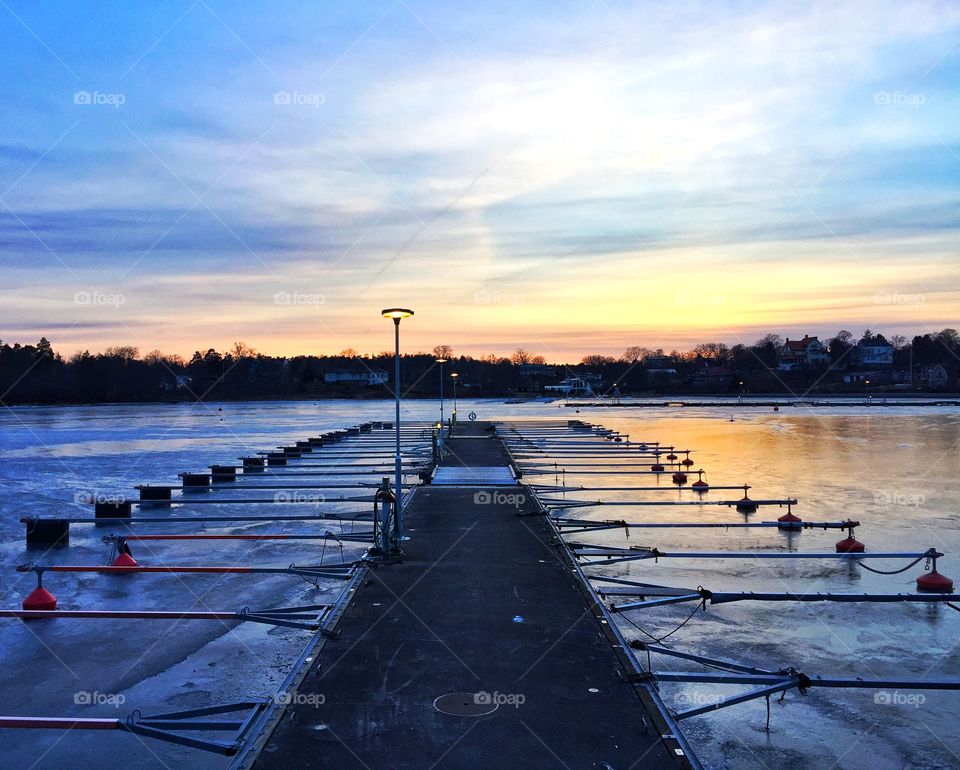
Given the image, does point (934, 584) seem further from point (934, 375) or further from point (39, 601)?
point (934, 375)

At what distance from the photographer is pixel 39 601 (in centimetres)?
1148

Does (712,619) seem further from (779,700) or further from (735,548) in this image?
(735,548)

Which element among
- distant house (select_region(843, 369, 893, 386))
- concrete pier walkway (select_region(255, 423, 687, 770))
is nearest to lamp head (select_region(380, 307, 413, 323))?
concrete pier walkway (select_region(255, 423, 687, 770))

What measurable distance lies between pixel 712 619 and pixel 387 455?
2535cm

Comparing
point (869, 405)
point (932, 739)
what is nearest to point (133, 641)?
point (932, 739)

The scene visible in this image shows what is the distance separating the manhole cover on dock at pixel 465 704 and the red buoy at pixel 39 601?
7.77 m

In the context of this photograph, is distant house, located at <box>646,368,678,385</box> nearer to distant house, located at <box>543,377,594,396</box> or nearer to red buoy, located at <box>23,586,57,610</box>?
distant house, located at <box>543,377,594,396</box>

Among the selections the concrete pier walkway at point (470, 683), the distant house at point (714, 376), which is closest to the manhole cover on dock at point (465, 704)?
the concrete pier walkway at point (470, 683)

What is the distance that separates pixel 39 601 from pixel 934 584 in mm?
13958

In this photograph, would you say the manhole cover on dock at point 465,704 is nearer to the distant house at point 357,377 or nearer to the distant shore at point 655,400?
the distant shore at point 655,400

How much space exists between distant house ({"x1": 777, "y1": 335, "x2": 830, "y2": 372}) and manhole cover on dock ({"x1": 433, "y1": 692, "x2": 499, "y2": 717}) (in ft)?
528

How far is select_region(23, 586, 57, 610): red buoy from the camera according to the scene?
1148 cm

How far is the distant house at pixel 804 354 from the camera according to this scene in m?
157

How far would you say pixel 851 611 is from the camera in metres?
11.3
